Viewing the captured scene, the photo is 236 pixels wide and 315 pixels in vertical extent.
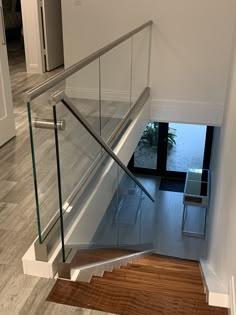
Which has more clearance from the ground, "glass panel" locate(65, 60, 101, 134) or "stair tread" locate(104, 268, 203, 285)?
"glass panel" locate(65, 60, 101, 134)

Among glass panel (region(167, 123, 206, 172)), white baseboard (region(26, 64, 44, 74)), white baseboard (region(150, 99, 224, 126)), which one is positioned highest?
white baseboard (region(26, 64, 44, 74))

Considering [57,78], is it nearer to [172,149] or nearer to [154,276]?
[154,276]

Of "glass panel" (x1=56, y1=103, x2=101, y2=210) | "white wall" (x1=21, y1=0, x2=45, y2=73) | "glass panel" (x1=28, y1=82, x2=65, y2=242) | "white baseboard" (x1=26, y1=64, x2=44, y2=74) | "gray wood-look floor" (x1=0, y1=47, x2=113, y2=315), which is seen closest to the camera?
"glass panel" (x1=28, y1=82, x2=65, y2=242)

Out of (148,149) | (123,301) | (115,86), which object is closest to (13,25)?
(148,149)

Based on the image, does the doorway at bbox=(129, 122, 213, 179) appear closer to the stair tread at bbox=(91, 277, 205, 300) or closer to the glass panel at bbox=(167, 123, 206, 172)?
the glass panel at bbox=(167, 123, 206, 172)

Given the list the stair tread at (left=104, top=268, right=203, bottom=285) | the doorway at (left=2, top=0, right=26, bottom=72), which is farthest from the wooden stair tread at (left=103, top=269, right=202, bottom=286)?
the doorway at (left=2, top=0, right=26, bottom=72)

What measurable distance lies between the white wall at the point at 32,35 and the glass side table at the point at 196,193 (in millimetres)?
3537

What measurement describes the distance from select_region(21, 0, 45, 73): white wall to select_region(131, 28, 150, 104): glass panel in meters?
2.58

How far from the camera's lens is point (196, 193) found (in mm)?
6973

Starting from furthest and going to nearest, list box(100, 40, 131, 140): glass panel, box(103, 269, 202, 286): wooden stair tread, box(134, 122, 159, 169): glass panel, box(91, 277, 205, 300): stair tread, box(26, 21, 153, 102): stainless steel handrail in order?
box(134, 122, 159, 169): glass panel
box(100, 40, 131, 140): glass panel
box(103, 269, 202, 286): wooden stair tread
box(91, 277, 205, 300): stair tread
box(26, 21, 153, 102): stainless steel handrail

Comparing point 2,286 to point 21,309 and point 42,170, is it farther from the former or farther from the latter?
point 42,170

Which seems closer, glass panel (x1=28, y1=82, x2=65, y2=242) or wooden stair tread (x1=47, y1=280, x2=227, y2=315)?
glass panel (x1=28, y1=82, x2=65, y2=242)

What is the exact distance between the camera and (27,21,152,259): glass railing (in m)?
1.83

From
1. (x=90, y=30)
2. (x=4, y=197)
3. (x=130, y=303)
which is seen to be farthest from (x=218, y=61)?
(x=130, y=303)
